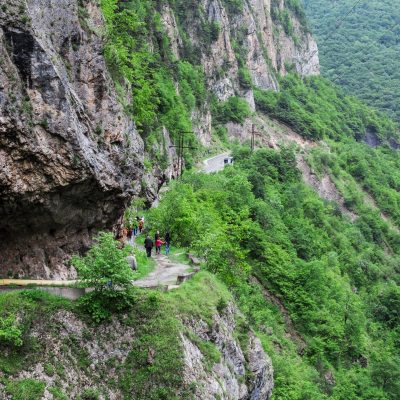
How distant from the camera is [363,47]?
162875 millimetres

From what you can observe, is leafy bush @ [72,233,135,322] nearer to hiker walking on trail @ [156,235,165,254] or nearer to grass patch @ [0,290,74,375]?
grass patch @ [0,290,74,375]

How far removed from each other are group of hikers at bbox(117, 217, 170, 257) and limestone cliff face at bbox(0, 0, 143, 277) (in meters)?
2.62

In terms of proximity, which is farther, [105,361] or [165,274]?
[165,274]

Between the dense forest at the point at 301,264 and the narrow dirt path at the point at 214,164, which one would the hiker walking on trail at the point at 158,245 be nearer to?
the dense forest at the point at 301,264

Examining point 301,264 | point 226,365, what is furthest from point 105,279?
point 301,264

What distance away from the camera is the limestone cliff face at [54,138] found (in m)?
15.7

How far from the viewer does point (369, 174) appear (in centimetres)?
7831

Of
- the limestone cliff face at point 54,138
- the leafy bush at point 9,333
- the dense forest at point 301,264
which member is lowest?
the dense forest at point 301,264

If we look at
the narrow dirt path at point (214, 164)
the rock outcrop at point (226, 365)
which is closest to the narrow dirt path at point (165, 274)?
the rock outcrop at point (226, 365)

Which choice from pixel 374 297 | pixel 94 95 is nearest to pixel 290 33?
pixel 374 297

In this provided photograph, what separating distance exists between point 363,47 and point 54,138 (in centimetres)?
15999

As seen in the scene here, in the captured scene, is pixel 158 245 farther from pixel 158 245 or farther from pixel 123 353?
pixel 123 353

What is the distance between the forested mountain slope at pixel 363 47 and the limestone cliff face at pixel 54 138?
376 ft

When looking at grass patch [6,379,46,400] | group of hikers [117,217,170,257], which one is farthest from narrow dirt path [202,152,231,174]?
grass patch [6,379,46,400]
